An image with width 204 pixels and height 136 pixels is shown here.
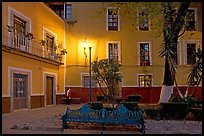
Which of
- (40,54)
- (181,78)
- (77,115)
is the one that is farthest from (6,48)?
(181,78)

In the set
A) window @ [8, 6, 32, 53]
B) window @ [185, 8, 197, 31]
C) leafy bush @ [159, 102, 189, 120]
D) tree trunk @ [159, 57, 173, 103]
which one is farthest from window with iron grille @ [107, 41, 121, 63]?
leafy bush @ [159, 102, 189, 120]

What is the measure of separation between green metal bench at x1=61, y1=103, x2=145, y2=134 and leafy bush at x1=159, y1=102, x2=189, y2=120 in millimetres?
3076

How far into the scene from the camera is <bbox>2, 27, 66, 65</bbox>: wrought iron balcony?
16812 millimetres

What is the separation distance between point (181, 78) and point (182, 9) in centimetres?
1237

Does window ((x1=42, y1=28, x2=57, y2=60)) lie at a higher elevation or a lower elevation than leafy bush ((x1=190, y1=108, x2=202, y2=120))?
higher

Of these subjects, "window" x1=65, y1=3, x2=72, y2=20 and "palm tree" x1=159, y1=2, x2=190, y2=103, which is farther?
"window" x1=65, y1=3, x2=72, y2=20

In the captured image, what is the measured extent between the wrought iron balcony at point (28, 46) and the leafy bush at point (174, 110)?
8995 mm

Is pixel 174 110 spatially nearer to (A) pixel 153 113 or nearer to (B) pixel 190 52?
(A) pixel 153 113

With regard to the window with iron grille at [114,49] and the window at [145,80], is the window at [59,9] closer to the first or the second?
the window with iron grille at [114,49]

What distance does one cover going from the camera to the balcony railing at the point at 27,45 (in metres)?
16.8

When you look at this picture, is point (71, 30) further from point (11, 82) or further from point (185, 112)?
point (185, 112)

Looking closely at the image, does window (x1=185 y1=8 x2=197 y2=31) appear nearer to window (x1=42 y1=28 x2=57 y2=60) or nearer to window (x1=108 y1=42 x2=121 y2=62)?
window (x1=108 y1=42 x2=121 y2=62)

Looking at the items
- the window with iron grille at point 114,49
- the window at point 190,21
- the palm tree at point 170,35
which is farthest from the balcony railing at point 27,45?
the window at point 190,21

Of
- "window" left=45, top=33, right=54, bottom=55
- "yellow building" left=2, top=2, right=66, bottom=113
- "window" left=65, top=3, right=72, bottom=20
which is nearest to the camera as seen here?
"yellow building" left=2, top=2, right=66, bottom=113
